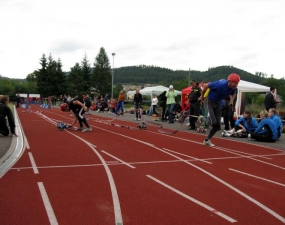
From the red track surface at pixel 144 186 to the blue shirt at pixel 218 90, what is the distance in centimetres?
152

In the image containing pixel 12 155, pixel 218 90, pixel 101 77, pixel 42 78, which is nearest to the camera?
pixel 12 155

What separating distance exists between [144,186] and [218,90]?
472 cm

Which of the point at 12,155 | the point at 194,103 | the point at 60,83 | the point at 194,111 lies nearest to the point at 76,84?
the point at 60,83

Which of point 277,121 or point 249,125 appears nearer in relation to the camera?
point 277,121

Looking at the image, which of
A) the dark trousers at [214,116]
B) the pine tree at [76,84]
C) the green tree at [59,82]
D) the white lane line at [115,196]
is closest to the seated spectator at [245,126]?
the dark trousers at [214,116]

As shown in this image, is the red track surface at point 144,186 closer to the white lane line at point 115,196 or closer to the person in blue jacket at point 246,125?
the white lane line at point 115,196

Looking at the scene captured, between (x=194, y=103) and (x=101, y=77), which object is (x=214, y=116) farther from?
(x=101, y=77)

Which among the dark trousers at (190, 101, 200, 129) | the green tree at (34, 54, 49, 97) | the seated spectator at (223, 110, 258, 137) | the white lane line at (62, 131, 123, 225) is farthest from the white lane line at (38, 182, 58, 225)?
the green tree at (34, 54, 49, 97)

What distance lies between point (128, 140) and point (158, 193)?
5450 millimetres

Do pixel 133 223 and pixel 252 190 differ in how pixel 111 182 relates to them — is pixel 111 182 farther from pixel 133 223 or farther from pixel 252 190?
pixel 252 190

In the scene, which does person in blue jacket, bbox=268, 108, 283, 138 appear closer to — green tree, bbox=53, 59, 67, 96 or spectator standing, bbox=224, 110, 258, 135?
spectator standing, bbox=224, 110, 258, 135

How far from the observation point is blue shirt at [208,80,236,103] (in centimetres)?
880

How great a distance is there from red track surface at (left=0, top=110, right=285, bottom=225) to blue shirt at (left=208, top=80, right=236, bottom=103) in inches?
59.7

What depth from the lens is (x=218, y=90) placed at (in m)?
8.90
